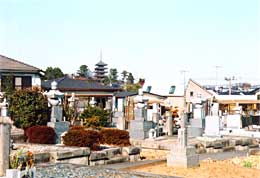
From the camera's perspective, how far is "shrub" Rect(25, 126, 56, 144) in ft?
54.7

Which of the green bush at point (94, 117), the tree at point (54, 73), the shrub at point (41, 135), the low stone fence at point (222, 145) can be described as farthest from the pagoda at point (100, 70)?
the shrub at point (41, 135)

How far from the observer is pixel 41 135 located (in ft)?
55.2

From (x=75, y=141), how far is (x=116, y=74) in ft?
290

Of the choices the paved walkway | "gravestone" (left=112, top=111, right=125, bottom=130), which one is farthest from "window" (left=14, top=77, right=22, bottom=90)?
the paved walkway

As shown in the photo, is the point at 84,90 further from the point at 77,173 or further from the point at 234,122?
the point at 77,173

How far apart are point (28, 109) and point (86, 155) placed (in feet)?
20.9

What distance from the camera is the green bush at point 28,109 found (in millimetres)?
19047

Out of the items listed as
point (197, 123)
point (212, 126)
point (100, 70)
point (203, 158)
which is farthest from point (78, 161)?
point (100, 70)

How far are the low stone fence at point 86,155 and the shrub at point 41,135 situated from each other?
2943mm

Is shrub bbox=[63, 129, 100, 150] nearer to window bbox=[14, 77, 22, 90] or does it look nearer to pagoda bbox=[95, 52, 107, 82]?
window bbox=[14, 77, 22, 90]

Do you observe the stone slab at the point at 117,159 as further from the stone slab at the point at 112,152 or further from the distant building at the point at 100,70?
the distant building at the point at 100,70

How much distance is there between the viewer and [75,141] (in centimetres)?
1467

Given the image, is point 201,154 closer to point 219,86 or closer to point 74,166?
point 74,166

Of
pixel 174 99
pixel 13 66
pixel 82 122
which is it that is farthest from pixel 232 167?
pixel 174 99
